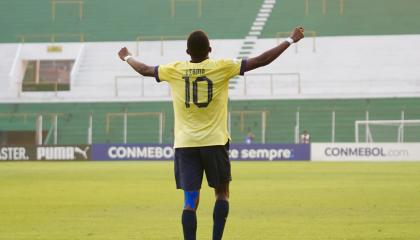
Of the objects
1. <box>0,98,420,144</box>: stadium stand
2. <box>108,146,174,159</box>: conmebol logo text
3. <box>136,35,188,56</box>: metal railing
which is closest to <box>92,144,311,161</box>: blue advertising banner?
<box>108,146,174,159</box>: conmebol logo text

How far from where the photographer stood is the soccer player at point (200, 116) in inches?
354

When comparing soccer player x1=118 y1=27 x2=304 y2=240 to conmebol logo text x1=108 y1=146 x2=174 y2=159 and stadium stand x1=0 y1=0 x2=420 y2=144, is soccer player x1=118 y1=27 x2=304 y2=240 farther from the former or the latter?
conmebol logo text x1=108 y1=146 x2=174 y2=159

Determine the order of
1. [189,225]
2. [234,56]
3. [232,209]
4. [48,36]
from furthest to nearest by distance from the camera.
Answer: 1. [48,36]
2. [234,56]
3. [232,209]
4. [189,225]

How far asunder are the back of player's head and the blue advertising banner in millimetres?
37575

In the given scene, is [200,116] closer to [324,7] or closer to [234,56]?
[234,56]

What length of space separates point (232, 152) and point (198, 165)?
125 feet

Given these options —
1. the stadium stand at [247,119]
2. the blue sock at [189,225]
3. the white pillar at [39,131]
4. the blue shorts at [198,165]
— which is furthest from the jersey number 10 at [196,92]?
the white pillar at [39,131]

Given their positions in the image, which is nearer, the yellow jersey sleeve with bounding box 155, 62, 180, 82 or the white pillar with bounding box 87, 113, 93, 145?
the yellow jersey sleeve with bounding box 155, 62, 180, 82

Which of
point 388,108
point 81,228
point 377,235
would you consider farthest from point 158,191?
point 388,108

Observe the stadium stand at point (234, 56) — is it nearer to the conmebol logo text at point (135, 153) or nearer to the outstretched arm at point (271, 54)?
the conmebol logo text at point (135, 153)

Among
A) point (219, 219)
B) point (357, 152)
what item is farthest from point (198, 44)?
point (357, 152)

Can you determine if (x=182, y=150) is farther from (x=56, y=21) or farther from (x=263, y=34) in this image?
(x=56, y=21)

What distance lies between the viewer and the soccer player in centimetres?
900

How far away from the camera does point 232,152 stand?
155 ft
